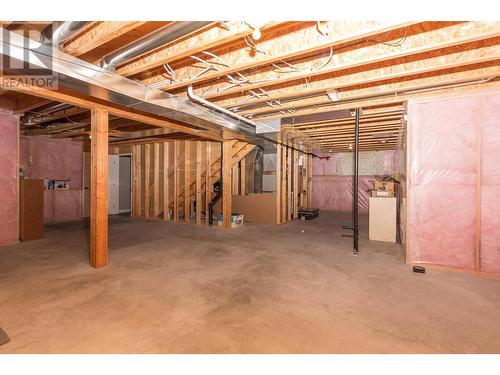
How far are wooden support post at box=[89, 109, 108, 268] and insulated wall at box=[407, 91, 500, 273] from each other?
4.02 metres

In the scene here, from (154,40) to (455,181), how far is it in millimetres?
3640

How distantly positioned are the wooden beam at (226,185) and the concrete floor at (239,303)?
1.88 metres

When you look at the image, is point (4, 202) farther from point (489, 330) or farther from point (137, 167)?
point (489, 330)

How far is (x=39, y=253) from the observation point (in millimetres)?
3693

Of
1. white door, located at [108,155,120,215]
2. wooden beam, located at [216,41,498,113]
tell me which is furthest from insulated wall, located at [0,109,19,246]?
wooden beam, located at [216,41,498,113]

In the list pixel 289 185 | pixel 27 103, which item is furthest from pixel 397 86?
pixel 27 103

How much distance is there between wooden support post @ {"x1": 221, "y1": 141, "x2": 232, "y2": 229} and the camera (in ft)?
18.9

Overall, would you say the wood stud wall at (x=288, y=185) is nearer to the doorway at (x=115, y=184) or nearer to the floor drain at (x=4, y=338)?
the doorway at (x=115, y=184)

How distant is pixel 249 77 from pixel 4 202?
15.1 ft

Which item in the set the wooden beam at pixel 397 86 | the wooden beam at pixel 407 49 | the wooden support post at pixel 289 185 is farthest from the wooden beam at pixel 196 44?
the wooden support post at pixel 289 185

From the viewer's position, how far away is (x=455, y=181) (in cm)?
305

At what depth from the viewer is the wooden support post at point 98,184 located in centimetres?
309
